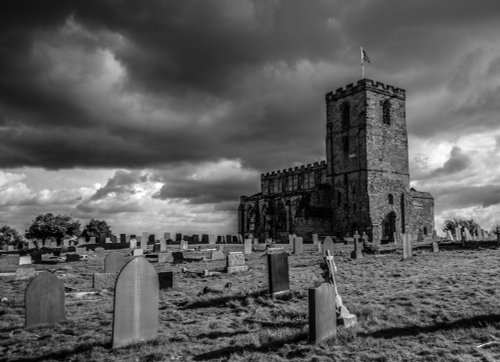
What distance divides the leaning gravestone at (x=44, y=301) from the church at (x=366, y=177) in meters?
33.7

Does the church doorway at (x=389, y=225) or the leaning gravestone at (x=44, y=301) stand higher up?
the church doorway at (x=389, y=225)

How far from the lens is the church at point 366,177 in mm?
42312

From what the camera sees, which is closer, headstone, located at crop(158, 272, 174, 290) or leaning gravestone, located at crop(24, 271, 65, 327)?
leaning gravestone, located at crop(24, 271, 65, 327)

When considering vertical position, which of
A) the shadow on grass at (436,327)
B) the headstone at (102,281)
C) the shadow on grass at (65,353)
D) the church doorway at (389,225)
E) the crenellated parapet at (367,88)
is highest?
the crenellated parapet at (367,88)

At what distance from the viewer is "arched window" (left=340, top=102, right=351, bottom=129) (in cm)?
4541

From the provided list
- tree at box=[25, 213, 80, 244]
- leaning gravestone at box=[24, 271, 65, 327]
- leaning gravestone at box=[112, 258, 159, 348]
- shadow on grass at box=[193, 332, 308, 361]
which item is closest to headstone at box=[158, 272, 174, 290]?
leaning gravestone at box=[24, 271, 65, 327]

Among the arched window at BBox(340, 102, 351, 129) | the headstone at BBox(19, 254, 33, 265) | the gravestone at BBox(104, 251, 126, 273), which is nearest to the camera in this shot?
the gravestone at BBox(104, 251, 126, 273)

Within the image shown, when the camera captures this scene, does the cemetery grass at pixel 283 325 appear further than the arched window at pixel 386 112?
No

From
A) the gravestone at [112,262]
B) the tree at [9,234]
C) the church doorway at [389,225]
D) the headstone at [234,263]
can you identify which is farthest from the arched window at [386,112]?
the tree at [9,234]

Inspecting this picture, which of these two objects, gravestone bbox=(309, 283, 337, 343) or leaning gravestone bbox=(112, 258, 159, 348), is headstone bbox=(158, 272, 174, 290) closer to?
leaning gravestone bbox=(112, 258, 159, 348)

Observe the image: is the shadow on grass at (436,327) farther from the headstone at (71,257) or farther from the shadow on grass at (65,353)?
the headstone at (71,257)

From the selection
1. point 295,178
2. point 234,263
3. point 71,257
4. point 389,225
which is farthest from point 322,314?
point 295,178

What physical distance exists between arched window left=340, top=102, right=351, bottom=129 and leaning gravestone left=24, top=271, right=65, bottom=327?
40522mm

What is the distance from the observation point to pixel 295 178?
61031 mm
